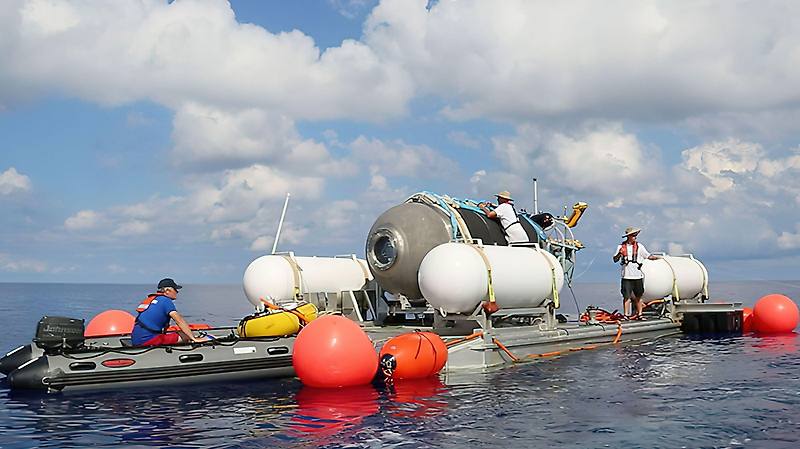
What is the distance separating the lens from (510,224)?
18125mm

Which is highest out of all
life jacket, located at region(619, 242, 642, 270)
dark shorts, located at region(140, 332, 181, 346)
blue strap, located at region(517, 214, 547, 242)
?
blue strap, located at region(517, 214, 547, 242)

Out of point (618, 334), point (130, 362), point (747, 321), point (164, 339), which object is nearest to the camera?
point (130, 362)

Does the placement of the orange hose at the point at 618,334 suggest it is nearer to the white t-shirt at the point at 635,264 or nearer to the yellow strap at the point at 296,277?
the white t-shirt at the point at 635,264

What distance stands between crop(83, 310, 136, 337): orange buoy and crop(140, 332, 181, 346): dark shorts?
113 inches

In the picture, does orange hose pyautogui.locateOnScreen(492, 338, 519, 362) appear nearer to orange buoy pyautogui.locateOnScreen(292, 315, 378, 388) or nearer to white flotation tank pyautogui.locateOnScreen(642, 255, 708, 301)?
orange buoy pyautogui.locateOnScreen(292, 315, 378, 388)

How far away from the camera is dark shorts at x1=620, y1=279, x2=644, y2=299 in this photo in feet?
70.6

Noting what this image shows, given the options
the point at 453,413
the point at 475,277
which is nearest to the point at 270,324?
the point at 475,277

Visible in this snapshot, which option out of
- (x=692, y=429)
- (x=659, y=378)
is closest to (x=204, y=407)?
(x=692, y=429)

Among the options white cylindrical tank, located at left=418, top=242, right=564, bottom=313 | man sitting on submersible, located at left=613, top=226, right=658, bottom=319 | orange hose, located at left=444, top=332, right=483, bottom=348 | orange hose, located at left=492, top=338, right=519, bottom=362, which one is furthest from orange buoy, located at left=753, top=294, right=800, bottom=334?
orange hose, located at left=444, top=332, right=483, bottom=348

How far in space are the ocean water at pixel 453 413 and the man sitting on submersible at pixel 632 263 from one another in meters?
6.40

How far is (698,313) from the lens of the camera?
76.3 feet

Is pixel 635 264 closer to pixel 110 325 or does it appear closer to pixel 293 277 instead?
pixel 293 277

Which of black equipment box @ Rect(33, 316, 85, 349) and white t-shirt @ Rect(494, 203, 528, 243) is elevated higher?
white t-shirt @ Rect(494, 203, 528, 243)

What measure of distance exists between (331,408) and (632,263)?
13.1 m
